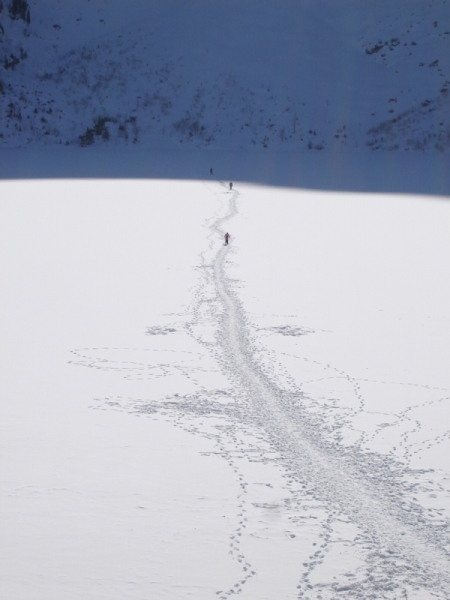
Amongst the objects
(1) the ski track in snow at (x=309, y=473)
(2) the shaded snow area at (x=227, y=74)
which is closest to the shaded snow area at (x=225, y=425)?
(1) the ski track in snow at (x=309, y=473)

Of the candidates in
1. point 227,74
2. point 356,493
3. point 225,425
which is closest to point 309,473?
point 356,493

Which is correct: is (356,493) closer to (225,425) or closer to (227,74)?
(225,425)

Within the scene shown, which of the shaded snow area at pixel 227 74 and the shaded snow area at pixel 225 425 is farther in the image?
the shaded snow area at pixel 227 74

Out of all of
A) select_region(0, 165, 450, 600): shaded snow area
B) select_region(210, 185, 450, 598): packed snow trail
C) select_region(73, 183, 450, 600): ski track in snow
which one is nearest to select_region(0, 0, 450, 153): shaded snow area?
select_region(0, 165, 450, 600): shaded snow area

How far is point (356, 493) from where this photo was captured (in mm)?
2166

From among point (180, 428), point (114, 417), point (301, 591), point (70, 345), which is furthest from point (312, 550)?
point (70, 345)

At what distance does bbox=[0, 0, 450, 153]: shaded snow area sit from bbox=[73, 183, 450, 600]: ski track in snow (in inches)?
484

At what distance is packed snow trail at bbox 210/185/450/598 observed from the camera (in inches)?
70.4

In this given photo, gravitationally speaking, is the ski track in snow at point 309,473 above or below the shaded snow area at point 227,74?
below

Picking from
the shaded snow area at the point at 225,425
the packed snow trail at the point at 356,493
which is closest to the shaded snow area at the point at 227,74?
the shaded snow area at the point at 225,425

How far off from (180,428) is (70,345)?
42.5 inches

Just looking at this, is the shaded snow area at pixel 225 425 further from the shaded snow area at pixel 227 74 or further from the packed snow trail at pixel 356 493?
the shaded snow area at pixel 227 74

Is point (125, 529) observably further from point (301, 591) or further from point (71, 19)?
point (71, 19)

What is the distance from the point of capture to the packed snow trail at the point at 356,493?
1.79 metres
